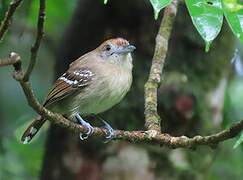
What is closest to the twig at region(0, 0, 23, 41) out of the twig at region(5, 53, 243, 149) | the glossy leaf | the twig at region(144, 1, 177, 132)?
the twig at region(5, 53, 243, 149)

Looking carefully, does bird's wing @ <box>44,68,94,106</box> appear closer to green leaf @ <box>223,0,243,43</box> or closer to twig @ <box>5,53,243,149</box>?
twig @ <box>5,53,243,149</box>

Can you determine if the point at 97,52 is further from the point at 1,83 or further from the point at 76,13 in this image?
the point at 1,83

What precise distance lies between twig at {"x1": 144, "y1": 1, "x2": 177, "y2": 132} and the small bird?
375 mm

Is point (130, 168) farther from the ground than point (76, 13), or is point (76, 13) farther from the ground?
point (76, 13)

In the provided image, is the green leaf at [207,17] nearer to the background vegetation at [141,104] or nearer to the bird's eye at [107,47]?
the bird's eye at [107,47]

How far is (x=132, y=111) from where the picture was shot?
4414 mm

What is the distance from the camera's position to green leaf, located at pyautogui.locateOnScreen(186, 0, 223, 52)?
2033 mm

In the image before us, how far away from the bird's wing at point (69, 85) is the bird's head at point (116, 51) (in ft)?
1.17

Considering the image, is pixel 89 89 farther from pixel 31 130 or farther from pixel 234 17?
pixel 234 17

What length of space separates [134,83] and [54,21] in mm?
2214

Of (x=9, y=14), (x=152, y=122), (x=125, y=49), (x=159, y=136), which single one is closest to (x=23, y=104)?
(x=125, y=49)

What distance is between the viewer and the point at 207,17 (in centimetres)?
209

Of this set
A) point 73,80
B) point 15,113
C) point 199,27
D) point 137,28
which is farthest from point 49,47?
point 199,27

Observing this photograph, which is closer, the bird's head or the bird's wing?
the bird's wing
